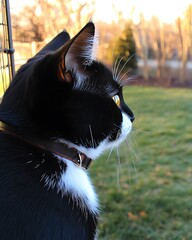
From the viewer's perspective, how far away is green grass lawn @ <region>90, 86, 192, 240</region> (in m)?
1.87

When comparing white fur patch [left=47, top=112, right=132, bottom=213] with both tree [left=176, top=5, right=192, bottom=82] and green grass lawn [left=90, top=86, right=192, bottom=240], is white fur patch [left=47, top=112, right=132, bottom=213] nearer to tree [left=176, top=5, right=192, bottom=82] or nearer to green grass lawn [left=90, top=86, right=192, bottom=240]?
green grass lawn [left=90, top=86, right=192, bottom=240]

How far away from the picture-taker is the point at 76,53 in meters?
0.83

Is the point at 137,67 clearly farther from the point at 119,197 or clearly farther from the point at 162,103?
the point at 119,197

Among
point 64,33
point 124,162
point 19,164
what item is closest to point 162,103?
point 124,162

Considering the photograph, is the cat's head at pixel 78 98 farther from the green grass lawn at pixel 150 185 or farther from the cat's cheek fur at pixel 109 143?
the green grass lawn at pixel 150 185

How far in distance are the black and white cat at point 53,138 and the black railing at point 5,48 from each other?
476 millimetres

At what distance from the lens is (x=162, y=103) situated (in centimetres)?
523

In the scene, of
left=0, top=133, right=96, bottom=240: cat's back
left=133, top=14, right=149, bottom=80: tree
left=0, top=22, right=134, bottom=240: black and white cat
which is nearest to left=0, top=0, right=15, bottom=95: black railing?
left=0, top=22, right=134, bottom=240: black and white cat

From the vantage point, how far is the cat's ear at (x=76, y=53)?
0.75 meters

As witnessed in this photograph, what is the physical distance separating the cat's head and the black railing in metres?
0.51

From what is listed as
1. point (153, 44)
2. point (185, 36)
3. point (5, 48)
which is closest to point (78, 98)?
point (5, 48)

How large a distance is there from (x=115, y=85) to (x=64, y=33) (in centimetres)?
30

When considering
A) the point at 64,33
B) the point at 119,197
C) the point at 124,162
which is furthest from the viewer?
the point at 124,162

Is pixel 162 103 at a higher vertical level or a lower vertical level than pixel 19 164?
lower
